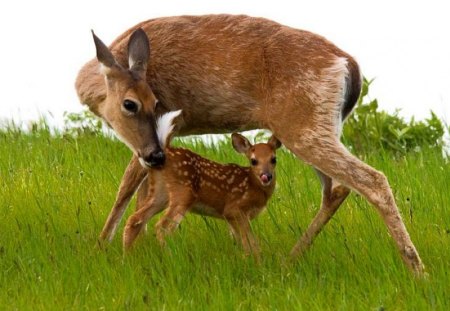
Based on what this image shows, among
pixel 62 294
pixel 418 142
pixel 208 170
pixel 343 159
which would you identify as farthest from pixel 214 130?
pixel 418 142

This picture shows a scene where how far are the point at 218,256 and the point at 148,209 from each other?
61 cm

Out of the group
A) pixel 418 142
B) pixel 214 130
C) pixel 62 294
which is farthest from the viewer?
pixel 418 142

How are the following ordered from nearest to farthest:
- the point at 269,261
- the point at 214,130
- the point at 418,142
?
the point at 269,261 < the point at 214,130 < the point at 418,142

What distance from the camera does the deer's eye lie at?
890cm

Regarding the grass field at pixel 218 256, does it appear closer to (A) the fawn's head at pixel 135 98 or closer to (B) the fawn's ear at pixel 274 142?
(B) the fawn's ear at pixel 274 142

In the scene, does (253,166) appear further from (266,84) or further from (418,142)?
(418,142)

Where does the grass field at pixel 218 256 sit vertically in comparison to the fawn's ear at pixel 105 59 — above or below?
below

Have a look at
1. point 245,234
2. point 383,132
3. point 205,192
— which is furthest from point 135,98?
point 383,132

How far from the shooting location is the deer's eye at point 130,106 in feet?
29.2

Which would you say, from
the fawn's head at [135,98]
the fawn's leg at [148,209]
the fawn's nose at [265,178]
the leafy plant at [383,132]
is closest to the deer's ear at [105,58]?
the fawn's head at [135,98]

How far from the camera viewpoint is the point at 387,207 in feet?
27.6

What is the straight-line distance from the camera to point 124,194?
9.30 meters

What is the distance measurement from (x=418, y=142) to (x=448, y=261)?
14.6ft

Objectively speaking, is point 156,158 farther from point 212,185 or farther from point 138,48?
point 138,48
